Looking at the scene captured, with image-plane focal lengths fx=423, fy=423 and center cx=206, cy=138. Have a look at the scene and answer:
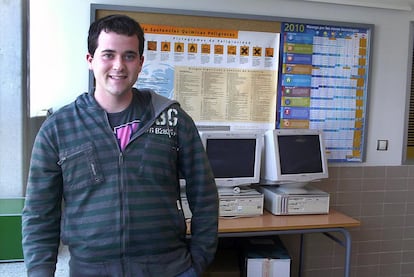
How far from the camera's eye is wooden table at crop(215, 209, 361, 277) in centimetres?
256

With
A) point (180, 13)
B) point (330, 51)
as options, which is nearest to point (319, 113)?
point (330, 51)

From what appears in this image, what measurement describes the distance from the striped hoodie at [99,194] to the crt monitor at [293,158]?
1.62 metres

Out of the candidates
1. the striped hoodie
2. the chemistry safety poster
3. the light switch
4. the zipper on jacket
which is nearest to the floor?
the striped hoodie

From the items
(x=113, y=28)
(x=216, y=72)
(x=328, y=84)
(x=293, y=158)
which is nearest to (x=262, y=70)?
(x=216, y=72)

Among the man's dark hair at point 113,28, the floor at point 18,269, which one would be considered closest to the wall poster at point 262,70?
the floor at point 18,269

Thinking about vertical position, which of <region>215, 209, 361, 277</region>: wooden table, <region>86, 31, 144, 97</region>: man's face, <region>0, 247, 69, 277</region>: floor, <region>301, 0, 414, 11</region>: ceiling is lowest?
<region>0, 247, 69, 277</region>: floor

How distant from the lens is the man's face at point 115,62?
1.30 meters

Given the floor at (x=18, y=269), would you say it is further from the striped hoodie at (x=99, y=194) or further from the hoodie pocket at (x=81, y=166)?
the hoodie pocket at (x=81, y=166)

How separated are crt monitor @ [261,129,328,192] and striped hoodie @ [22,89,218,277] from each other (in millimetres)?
1621

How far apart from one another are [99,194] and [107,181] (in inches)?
1.8

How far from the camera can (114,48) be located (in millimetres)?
1299

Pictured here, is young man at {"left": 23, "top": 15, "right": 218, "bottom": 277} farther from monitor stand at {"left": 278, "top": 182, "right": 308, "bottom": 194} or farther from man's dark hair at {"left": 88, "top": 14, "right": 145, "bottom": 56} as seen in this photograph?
monitor stand at {"left": 278, "top": 182, "right": 308, "bottom": 194}

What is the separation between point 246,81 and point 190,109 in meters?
0.47

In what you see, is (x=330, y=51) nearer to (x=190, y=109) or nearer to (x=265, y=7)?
(x=265, y=7)
